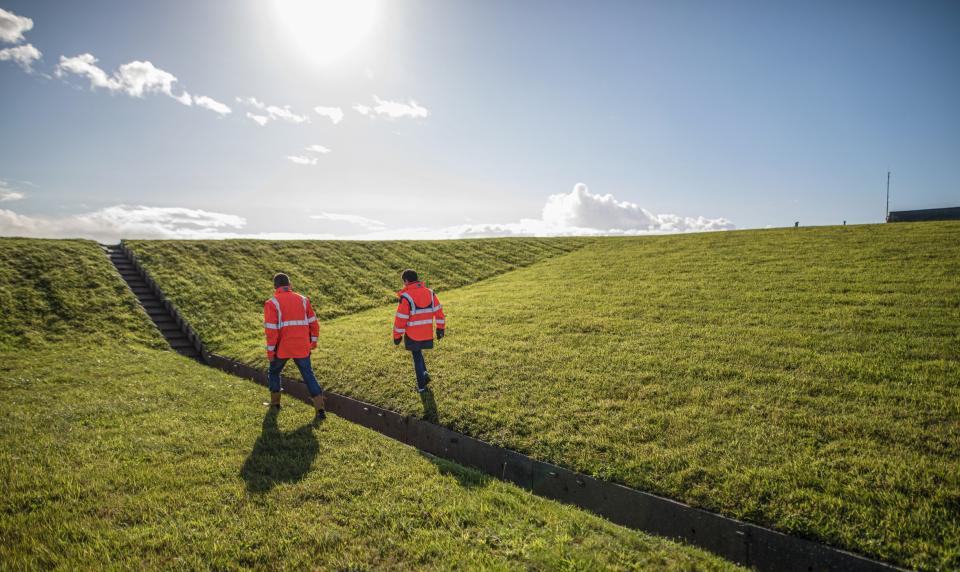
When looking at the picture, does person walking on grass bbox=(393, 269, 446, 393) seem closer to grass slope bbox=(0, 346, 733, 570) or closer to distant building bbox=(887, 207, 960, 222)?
grass slope bbox=(0, 346, 733, 570)

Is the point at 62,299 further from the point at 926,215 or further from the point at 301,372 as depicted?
the point at 926,215

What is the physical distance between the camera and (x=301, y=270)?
25.0 meters

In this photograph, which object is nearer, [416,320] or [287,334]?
[287,334]

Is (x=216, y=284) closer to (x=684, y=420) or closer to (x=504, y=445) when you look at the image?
(x=504, y=445)

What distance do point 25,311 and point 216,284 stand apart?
6389 millimetres

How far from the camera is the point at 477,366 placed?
35.3ft

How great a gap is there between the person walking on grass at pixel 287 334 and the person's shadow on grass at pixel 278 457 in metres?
1.06

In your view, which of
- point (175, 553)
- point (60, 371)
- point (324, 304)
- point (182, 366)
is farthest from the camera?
Result: point (324, 304)

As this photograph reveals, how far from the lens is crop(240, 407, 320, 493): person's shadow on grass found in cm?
609

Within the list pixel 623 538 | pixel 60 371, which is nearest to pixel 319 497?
pixel 623 538

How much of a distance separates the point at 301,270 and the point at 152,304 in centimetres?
736

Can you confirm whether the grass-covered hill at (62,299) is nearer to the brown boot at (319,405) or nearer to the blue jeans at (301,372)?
the blue jeans at (301,372)

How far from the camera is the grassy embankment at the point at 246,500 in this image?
15.0ft

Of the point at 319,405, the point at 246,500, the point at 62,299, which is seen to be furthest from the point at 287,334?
the point at 62,299
